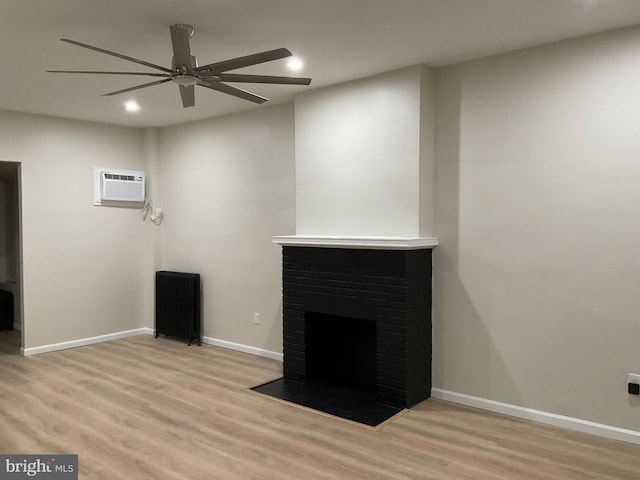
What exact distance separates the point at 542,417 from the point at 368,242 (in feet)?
5.57

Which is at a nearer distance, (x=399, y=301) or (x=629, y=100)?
(x=629, y=100)

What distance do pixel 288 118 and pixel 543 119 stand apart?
2.41 m

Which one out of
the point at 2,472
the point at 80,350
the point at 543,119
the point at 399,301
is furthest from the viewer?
the point at 80,350

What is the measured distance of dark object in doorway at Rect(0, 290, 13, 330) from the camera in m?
6.55

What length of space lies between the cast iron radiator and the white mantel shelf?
195 cm

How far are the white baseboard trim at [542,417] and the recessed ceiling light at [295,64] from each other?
2.69 meters

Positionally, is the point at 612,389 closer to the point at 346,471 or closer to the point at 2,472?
the point at 346,471

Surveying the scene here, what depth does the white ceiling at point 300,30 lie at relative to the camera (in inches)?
107

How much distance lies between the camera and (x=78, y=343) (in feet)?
18.7

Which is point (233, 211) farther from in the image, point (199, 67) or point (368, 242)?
point (199, 67)

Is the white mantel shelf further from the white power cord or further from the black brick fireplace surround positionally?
the white power cord

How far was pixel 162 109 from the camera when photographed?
5113 mm

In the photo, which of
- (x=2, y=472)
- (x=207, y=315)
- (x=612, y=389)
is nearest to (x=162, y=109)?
(x=207, y=315)

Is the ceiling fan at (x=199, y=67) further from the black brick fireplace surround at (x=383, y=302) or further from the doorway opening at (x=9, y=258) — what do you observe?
the doorway opening at (x=9, y=258)
